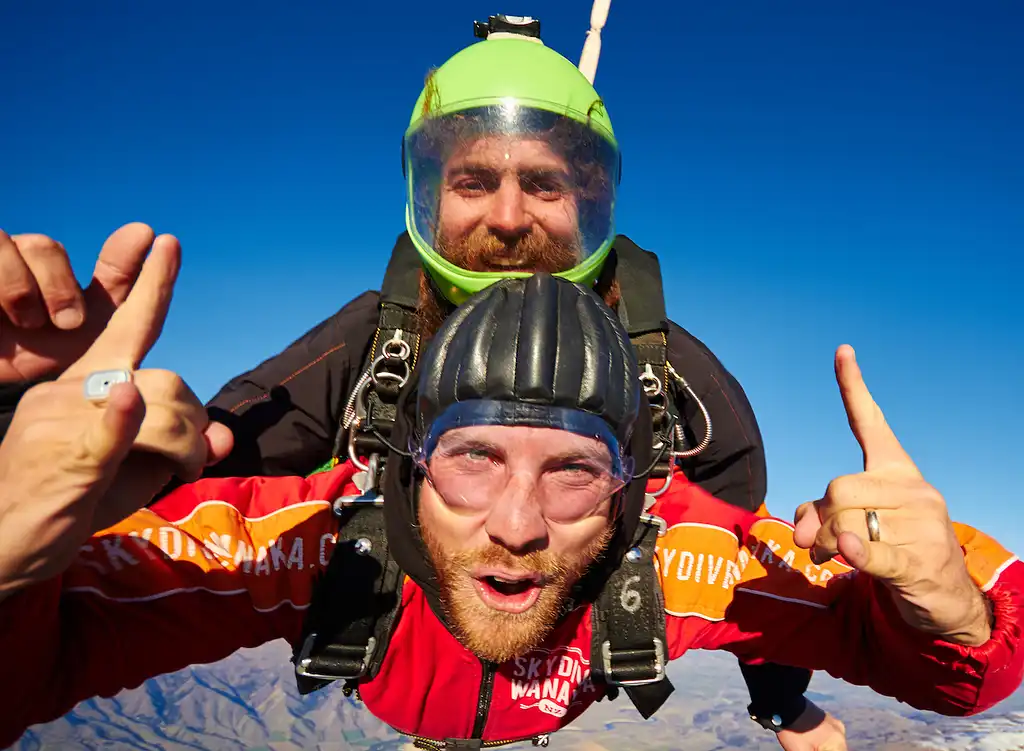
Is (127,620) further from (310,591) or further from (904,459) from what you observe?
(904,459)

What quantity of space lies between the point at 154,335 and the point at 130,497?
313 mm

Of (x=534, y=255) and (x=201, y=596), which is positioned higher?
(x=534, y=255)

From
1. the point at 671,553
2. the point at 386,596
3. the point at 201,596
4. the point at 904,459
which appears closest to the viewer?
the point at 904,459

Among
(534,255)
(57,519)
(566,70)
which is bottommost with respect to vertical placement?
(57,519)

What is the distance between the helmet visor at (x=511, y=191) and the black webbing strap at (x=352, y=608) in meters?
1.12

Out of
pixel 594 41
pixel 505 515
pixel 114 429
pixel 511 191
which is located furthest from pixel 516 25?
pixel 114 429

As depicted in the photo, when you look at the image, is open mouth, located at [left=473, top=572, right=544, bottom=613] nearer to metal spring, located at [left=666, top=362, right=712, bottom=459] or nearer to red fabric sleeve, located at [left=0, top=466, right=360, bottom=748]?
red fabric sleeve, located at [left=0, top=466, right=360, bottom=748]

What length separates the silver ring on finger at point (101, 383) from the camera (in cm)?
129

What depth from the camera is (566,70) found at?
3371 mm

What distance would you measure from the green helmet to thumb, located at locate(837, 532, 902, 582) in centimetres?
156

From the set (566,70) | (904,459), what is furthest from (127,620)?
(566,70)

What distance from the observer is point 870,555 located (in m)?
1.68

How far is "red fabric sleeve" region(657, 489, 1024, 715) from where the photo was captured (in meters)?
2.00

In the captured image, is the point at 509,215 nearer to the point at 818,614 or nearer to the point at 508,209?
the point at 508,209
